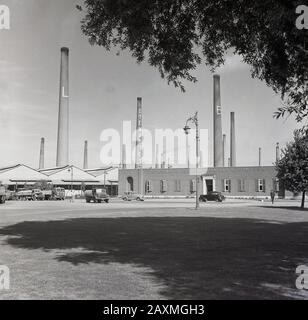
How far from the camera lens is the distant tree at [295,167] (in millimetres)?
33969

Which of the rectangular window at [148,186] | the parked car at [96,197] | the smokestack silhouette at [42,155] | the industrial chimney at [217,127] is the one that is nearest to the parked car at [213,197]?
the parked car at [96,197]

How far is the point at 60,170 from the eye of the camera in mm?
80875

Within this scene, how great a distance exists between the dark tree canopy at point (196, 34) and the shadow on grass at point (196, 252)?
3.95 m

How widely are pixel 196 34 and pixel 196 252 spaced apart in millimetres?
5841

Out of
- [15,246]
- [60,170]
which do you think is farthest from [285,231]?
[60,170]

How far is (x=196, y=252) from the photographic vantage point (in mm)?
11438

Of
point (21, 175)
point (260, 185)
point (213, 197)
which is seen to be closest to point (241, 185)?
point (260, 185)

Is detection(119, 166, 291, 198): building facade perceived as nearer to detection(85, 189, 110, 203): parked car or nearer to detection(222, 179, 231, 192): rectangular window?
detection(222, 179, 231, 192): rectangular window

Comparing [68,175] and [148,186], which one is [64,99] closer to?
[68,175]

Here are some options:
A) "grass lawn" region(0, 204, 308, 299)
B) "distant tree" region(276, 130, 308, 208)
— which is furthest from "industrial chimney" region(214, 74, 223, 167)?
"grass lawn" region(0, 204, 308, 299)

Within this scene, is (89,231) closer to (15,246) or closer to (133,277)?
(15,246)

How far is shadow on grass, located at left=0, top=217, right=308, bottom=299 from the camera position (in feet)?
24.9

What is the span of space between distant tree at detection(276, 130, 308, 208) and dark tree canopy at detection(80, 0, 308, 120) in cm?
2309

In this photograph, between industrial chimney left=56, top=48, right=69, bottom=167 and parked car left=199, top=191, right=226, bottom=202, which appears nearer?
parked car left=199, top=191, right=226, bottom=202
